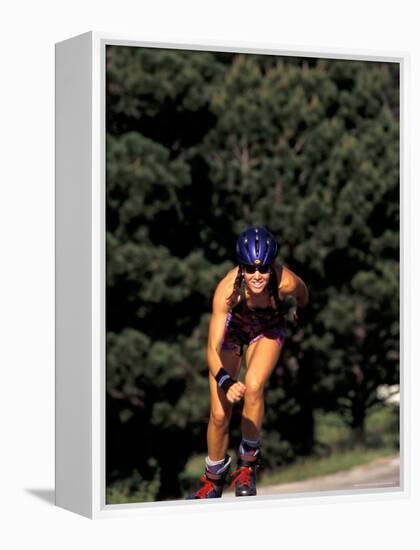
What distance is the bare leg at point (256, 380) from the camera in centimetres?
1399

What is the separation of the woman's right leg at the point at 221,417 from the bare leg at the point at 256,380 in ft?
0.46

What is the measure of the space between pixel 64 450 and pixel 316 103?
182 inches

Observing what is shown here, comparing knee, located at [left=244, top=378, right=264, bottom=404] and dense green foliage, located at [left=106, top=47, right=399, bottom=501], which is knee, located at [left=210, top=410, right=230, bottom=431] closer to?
knee, located at [left=244, top=378, right=264, bottom=404]

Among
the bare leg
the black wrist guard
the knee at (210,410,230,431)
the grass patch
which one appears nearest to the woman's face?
the bare leg

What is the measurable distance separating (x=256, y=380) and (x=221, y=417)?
47 cm

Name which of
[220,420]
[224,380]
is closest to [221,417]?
[220,420]

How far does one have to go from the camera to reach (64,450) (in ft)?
44.4

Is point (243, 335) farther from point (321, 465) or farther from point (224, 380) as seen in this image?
point (321, 465)

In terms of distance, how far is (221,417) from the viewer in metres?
14.2

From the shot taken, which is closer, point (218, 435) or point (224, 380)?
point (224, 380)

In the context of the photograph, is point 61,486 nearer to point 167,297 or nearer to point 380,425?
point 167,297

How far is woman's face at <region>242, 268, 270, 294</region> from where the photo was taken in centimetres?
1390

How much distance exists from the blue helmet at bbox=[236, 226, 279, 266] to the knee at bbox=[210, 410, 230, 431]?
131 centimetres

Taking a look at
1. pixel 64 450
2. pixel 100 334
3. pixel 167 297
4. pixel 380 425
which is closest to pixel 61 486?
pixel 64 450
